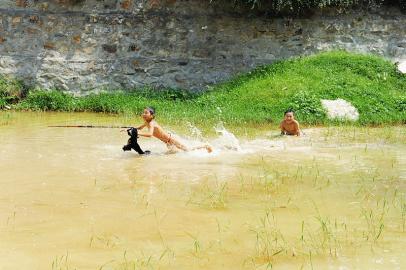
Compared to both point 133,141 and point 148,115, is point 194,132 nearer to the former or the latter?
point 148,115

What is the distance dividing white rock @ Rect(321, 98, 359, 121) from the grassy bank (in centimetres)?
13

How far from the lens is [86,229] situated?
525cm

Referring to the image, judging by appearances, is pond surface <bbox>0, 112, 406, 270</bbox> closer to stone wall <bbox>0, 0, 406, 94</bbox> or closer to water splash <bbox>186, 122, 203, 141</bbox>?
water splash <bbox>186, 122, 203, 141</bbox>

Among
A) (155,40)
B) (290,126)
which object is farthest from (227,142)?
(155,40)

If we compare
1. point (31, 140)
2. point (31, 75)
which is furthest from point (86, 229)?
point (31, 75)

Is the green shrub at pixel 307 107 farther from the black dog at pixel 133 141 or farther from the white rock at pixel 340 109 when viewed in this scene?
the black dog at pixel 133 141

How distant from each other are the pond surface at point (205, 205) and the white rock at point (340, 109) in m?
2.21

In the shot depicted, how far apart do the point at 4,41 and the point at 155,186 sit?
30.1ft

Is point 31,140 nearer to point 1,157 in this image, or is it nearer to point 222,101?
point 1,157

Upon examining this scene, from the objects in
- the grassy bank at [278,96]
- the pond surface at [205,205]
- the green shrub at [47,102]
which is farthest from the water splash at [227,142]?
the green shrub at [47,102]

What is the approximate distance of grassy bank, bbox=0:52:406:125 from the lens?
41.0ft

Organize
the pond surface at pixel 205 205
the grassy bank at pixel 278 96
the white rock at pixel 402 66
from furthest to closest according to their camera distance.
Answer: the white rock at pixel 402 66 → the grassy bank at pixel 278 96 → the pond surface at pixel 205 205

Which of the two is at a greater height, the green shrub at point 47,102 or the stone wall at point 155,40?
the stone wall at point 155,40

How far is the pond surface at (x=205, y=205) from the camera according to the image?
4.65 m
